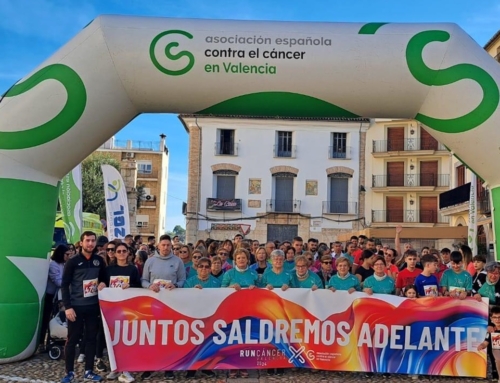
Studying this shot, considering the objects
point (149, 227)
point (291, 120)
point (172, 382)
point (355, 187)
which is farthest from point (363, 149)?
point (172, 382)

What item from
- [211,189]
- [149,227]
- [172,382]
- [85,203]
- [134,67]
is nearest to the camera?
[172,382]

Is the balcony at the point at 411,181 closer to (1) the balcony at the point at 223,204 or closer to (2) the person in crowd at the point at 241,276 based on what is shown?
(1) the balcony at the point at 223,204

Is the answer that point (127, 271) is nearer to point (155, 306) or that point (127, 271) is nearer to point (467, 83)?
point (155, 306)

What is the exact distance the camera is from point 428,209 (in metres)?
34.5

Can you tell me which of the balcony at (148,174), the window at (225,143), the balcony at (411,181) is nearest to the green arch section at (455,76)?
the window at (225,143)

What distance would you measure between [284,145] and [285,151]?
391mm

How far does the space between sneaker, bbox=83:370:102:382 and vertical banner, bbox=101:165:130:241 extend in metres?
7.11

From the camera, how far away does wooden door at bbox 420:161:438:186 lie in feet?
113

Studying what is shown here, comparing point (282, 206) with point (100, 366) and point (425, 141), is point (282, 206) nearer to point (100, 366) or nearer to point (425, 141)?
point (425, 141)

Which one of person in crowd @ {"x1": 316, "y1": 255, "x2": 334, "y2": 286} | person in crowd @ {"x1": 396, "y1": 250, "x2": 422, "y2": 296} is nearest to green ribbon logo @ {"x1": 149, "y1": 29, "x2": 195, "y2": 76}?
person in crowd @ {"x1": 316, "y1": 255, "x2": 334, "y2": 286}

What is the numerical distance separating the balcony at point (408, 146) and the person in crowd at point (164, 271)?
28.9 meters

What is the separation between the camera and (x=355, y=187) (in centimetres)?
3238

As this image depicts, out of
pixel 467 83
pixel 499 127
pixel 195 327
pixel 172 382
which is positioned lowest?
pixel 172 382

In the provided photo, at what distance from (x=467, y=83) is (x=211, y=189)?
26084 millimetres
